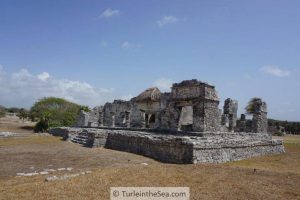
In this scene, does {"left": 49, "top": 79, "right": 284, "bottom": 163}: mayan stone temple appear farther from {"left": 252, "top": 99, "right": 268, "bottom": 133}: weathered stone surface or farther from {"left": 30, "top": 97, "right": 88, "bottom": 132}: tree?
{"left": 30, "top": 97, "right": 88, "bottom": 132}: tree

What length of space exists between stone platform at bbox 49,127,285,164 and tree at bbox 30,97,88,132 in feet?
67.4

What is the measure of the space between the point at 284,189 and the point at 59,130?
22.8 m

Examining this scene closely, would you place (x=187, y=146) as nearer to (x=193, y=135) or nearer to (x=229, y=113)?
(x=193, y=135)

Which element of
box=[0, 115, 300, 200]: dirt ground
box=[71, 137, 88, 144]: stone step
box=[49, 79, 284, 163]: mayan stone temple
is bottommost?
box=[0, 115, 300, 200]: dirt ground

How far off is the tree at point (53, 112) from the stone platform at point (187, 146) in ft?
67.4

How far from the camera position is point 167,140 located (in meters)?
13.7

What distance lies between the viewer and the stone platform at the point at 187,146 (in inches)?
504

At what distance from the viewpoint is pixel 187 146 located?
12.7 m

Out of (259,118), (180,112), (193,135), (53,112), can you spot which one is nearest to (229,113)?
(259,118)

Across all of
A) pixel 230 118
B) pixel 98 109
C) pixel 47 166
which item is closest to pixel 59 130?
pixel 98 109

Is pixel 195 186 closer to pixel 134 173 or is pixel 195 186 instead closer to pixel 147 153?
pixel 134 173

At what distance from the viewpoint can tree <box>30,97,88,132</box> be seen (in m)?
39.5

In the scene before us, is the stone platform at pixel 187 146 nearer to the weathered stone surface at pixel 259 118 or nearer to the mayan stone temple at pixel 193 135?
the mayan stone temple at pixel 193 135

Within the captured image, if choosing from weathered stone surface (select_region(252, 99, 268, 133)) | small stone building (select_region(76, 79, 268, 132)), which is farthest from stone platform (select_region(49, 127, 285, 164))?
weathered stone surface (select_region(252, 99, 268, 133))
